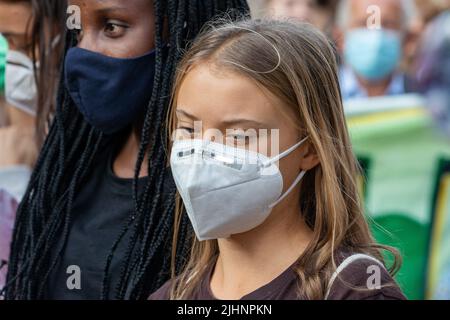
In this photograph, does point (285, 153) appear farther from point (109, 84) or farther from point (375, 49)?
point (375, 49)

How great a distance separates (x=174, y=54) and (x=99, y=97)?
25 cm

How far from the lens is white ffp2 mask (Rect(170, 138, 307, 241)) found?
6.85ft

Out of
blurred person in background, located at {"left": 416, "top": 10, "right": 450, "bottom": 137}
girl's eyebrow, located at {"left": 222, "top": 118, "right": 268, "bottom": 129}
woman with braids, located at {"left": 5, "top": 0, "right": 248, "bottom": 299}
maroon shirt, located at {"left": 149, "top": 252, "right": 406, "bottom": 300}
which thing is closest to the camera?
maroon shirt, located at {"left": 149, "top": 252, "right": 406, "bottom": 300}

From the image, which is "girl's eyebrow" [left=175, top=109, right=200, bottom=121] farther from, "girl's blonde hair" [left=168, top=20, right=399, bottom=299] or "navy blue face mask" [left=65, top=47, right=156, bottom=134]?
"navy blue face mask" [left=65, top=47, right=156, bottom=134]

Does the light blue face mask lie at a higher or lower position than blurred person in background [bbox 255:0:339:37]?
lower

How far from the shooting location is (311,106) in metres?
2.19

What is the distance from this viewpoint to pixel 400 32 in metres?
4.84

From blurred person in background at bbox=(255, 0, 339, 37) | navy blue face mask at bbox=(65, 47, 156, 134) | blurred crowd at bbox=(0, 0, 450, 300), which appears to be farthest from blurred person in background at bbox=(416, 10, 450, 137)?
navy blue face mask at bbox=(65, 47, 156, 134)

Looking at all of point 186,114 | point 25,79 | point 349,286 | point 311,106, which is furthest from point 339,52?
point 349,286

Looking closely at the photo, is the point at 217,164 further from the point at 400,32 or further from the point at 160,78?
the point at 400,32

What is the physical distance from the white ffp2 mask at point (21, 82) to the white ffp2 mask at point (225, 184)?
1.42 m

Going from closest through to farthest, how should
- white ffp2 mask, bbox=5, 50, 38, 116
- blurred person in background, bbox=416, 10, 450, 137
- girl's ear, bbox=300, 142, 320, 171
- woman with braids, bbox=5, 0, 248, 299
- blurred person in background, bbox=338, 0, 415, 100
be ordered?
girl's ear, bbox=300, 142, 320, 171 → woman with braids, bbox=5, 0, 248, 299 → white ffp2 mask, bbox=5, 50, 38, 116 → blurred person in background, bbox=416, 10, 450, 137 → blurred person in background, bbox=338, 0, 415, 100

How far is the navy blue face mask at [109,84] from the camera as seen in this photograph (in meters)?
2.57

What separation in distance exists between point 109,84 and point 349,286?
0.96 metres
